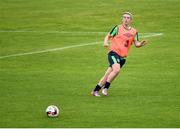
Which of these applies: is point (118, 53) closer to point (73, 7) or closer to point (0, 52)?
point (0, 52)

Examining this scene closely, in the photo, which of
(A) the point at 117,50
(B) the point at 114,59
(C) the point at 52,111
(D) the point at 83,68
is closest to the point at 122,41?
(A) the point at 117,50

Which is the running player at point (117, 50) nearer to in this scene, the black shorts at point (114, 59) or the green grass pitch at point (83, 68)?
the black shorts at point (114, 59)

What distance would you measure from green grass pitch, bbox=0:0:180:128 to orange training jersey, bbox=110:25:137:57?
1.19 m

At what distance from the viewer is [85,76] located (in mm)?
25625

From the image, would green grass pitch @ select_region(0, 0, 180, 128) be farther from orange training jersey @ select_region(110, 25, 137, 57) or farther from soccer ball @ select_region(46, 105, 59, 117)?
orange training jersey @ select_region(110, 25, 137, 57)

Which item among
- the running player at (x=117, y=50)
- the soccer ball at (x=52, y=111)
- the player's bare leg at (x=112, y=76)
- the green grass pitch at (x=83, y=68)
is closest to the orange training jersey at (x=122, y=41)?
the running player at (x=117, y=50)

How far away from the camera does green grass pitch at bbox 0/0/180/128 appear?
1967 centimetres

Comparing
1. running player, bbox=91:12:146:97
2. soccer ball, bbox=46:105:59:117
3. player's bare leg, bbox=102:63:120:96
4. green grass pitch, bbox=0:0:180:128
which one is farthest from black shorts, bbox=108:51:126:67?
soccer ball, bbox=46:105:59:117

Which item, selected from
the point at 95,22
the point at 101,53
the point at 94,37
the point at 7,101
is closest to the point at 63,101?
the point at 7,101

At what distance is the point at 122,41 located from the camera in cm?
2245

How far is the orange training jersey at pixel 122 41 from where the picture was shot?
22406 millimetres

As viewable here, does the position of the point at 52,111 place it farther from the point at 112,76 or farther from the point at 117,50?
the point at 117,50

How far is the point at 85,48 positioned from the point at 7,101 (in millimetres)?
10518

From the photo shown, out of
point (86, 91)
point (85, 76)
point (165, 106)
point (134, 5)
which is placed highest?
point (134, 5)
